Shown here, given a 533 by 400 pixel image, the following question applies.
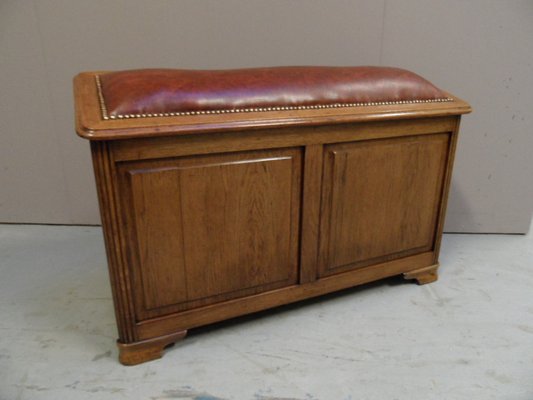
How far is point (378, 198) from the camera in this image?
174cm

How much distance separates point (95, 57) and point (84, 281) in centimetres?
105

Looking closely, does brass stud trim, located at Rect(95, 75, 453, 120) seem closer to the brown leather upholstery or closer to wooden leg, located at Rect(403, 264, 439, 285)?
the brown leather upholstery

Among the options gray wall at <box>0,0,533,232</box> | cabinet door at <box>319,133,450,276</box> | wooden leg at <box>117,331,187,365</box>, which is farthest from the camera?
gray wall at <box>0,0,533,232</box>

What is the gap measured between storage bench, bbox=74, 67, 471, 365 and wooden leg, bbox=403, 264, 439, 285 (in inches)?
6.8

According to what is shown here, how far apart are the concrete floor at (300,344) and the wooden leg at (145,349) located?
1.1 inches

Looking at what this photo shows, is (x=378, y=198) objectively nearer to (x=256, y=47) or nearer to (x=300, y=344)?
(x=300, y=344)

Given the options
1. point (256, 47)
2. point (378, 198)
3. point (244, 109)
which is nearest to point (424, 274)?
point (378, 198)

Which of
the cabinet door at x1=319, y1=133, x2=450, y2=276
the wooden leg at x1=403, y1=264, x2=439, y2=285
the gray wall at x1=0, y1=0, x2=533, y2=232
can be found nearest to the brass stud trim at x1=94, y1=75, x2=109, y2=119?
the gray wall at x1=0, y1=0, x2=533, y2=232

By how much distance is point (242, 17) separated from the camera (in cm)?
208

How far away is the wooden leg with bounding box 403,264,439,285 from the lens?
1.96 m

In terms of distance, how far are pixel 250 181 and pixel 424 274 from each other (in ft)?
3.24

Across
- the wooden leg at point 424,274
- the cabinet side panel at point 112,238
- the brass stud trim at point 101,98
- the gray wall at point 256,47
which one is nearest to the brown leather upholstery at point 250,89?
the brass stud trim at point 101,98

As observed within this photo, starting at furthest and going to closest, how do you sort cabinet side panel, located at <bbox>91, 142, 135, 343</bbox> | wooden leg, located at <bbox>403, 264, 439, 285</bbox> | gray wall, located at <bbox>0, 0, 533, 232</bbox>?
gray wall, located at <bbox>0, 0, 533, 232</bbox>
wooden leg, located at <bbox>403, 264, 439, 285</bbox>
cabinet side panel, located at <bbox>91, 142, 135, 343</bbox>

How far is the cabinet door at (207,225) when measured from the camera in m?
1.39
